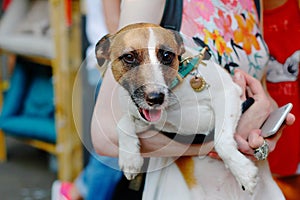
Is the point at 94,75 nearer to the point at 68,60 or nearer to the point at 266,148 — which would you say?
the point at 266,148

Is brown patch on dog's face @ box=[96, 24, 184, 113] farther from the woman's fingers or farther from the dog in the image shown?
the woman's fingers

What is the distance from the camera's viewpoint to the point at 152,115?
2.45ft

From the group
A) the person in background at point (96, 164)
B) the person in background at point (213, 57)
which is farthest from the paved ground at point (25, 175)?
the person in background at point (213, 57)

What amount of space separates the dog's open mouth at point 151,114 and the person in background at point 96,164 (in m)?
0.12

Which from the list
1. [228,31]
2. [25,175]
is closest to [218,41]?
[228,31]

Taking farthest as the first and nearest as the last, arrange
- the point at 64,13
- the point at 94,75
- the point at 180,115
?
the point at 64,13
the point at 94,75
the point at 180,115

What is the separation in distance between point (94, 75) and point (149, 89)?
33 centimetres

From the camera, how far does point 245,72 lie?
0.97m

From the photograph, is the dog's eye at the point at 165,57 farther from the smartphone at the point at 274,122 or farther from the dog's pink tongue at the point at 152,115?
the smartphone at the point at 274,122

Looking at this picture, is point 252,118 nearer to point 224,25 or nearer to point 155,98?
point 224,25

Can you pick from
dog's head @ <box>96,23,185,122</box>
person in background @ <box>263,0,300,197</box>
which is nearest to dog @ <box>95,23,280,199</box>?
dog's head @ <box>96,23,185,122</box>

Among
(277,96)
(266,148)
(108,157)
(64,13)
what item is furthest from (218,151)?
(64,13)

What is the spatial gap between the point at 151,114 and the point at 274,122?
10.5 inches

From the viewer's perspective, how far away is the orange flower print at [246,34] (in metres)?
0.96
